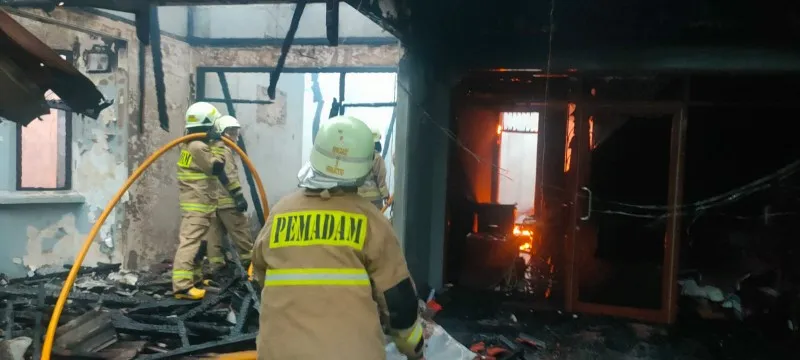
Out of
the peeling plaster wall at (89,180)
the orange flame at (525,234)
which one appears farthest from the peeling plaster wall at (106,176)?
the orange flame at (525,234)

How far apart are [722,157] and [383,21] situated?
14.0ft

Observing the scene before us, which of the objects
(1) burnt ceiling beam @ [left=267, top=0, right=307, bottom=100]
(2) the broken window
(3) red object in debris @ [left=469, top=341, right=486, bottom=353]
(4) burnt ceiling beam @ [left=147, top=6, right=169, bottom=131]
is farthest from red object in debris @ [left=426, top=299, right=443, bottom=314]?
(2) the broken window

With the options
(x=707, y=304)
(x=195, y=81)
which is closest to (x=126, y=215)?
(x=195, y=81)

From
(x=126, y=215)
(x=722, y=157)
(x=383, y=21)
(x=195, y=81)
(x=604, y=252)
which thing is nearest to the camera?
(x=383, y=21)

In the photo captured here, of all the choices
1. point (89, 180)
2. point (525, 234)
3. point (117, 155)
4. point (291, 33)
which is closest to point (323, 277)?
point (291, 33)

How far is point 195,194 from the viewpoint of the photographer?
567cm

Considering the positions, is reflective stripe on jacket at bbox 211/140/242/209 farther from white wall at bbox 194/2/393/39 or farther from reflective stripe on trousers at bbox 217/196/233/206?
white wall at bbox 194/2/393/39

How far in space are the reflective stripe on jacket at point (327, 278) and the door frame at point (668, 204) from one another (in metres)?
3.68

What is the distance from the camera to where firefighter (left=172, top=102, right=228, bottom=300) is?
17.9ft

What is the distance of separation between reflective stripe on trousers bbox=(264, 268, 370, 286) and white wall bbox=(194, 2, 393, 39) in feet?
18.4

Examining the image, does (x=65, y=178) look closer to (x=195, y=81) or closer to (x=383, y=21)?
(x=195, y=81)

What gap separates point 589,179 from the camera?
566 centimetres

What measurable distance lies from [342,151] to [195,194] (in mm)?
3715

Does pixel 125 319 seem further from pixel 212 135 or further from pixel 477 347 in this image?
pixel 477 347
